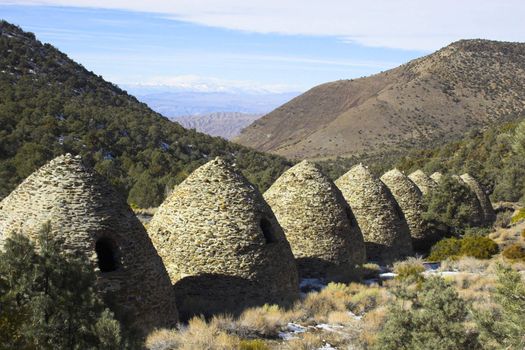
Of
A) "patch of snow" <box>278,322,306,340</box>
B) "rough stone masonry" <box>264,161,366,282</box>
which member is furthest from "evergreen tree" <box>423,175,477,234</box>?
"patch of snow" <box>278,322,306,340</box>

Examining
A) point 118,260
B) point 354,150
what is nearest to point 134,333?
point 118,260

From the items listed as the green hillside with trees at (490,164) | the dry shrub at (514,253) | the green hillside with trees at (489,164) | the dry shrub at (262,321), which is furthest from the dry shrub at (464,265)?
the green hillside with trees at (490,164)

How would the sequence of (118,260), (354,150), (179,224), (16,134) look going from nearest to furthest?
(118,260) < (179,224) < (16,134) < (354,150)

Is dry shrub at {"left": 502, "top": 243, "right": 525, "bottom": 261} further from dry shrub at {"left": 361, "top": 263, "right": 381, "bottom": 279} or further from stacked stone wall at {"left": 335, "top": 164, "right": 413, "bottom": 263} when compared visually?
dry shrub at {"left": 361, "top": 263, "right": 381, "bottom": 279}

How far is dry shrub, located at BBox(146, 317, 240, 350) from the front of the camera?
33.8 feet

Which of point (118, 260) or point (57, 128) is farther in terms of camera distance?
point (57, 128)

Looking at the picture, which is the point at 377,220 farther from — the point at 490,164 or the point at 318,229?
the point at 490,164

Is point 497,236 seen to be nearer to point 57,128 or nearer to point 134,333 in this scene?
point 134,333

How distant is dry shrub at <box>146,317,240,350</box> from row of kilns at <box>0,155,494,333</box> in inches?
16.2

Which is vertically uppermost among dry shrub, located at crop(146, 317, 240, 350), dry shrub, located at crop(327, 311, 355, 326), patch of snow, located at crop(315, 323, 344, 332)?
dry shrub, located at crop(146, 317, 240, 350)

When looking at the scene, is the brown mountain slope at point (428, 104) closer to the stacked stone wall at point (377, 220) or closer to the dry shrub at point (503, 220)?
the dry shrub at point (503, 220)

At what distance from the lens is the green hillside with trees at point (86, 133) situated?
44.1 meters

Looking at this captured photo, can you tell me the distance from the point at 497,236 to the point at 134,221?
80.8 feet

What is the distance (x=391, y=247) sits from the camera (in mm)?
21969
